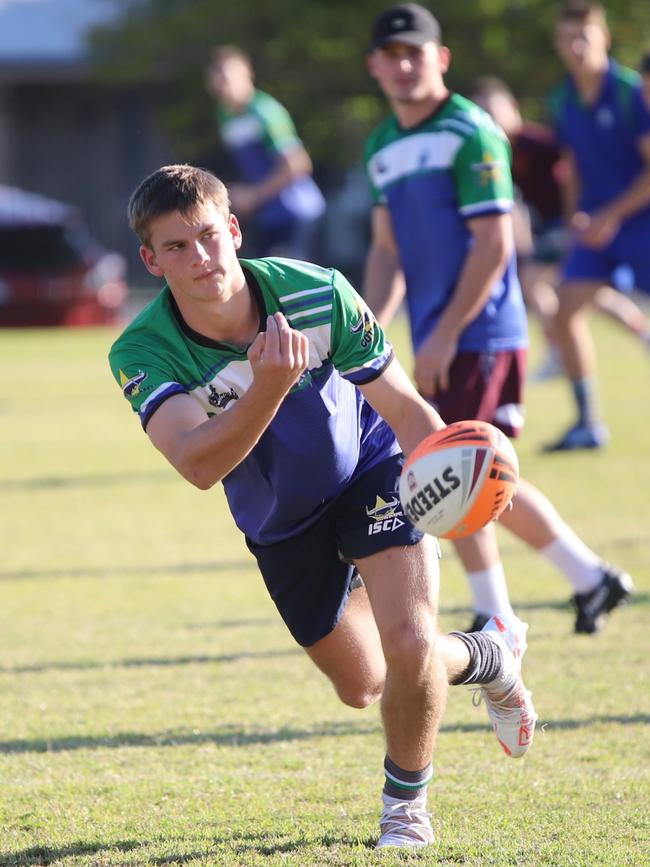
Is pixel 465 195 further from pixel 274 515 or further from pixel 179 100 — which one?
pixel 179 100

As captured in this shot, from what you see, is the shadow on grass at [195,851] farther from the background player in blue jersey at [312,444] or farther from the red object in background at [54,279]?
the red object in background at [54,279]

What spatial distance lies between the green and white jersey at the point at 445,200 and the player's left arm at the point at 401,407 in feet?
6.36

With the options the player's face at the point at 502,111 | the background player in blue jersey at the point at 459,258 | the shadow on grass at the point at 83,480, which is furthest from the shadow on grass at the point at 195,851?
the player's face at the point at 502,111

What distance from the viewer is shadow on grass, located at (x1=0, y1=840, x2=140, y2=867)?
154 inches

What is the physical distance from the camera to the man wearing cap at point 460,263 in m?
5.91

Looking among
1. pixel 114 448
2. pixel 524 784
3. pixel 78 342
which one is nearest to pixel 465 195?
pixel 524 784

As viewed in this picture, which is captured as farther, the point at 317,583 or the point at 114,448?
the point at 114,448

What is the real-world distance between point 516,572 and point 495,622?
9.30 feet

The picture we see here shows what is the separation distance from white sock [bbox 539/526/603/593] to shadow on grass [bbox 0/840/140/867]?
8.46 ft

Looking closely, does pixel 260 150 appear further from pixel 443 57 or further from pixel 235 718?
pixel 235 718

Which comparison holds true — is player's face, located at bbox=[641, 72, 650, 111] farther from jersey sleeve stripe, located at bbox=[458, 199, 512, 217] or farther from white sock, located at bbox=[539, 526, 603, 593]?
white sock, located at bbox=[539, 526, 603, 593]

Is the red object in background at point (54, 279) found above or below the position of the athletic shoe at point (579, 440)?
below

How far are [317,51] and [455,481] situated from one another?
25954mm

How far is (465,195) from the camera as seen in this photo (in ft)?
19.6
